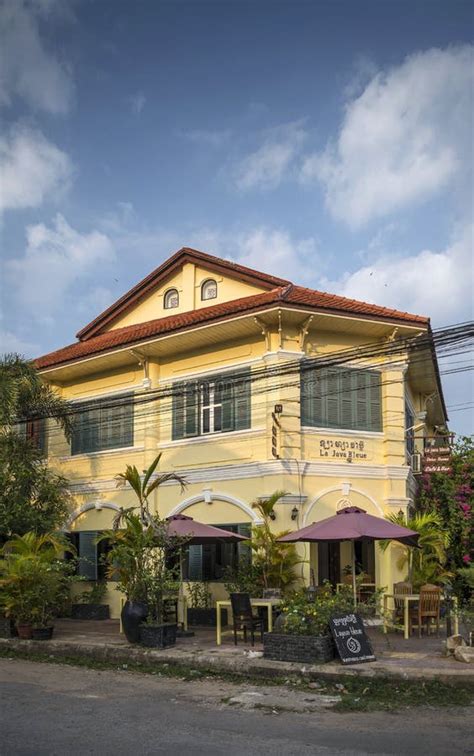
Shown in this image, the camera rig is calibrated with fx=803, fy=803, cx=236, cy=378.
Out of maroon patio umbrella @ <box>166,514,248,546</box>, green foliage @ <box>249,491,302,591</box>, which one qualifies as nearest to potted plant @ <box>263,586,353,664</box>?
maroon patio umbrella @ <box>166,514,248,546</box>

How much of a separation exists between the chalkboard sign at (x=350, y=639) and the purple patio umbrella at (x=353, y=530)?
1486 mm

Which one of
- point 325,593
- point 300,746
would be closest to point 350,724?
point 300,746

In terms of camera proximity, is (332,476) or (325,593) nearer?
(325,593)

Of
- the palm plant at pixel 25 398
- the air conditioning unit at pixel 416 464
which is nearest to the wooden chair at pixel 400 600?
the air conditioning unit at pixel 416 464

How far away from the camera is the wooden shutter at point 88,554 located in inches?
836

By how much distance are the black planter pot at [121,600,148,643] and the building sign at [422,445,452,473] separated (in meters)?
9.27

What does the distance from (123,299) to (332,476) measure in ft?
27.6

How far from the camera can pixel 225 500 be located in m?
18.6

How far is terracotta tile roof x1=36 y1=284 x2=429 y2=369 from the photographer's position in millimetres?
17875

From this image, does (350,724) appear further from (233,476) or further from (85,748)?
(233,476)

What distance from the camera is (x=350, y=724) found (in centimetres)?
914

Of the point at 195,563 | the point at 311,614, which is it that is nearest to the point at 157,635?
the point at 311,614

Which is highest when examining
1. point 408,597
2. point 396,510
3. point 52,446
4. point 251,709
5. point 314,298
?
point 314,298

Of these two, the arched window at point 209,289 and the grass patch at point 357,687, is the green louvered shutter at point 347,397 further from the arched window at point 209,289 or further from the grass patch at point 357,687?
the grass patch at point 357,687
